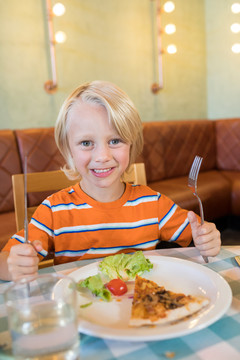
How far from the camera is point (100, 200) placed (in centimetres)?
124

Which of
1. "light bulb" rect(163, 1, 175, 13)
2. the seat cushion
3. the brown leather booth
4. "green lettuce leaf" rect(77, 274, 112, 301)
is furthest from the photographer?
"light bulb" rect(163, 1, 175, 13)

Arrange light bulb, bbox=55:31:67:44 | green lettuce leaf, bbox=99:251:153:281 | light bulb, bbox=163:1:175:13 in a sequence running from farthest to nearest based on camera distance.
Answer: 1. light bulb, bbox=163:1:175:13
2. light bulb, bbox=55:31:67:44
3. green lettuce leaf, bbox=99:251:153:281

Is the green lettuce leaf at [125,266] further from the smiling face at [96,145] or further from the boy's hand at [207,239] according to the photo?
the smiling face at [96,145]

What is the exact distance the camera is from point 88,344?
1.80 ft

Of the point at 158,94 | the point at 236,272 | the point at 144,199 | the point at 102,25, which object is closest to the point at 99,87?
the point at 144,199

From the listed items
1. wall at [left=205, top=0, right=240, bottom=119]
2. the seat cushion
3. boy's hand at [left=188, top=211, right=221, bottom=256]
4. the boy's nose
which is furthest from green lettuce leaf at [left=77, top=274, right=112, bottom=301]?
wall at [left=205, top=0, right=240, bottom=119]

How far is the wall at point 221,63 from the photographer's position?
155 inches

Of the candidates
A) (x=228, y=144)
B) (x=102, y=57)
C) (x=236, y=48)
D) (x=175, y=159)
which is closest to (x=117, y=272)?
(x=175, y=159)

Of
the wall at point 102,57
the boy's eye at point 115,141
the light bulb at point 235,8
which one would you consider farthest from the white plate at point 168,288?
the light bulb at point 235,8

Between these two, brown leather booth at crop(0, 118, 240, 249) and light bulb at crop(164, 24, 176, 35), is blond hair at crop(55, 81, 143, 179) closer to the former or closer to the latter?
brown leather booth at crop(0, 118, 240, 249)

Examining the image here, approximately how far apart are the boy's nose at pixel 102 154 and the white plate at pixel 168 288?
0.37 m

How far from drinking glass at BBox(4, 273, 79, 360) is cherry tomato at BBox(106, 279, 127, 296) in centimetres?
21

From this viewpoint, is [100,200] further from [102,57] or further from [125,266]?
Answer: [102,57]

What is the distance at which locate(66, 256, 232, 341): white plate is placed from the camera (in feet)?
1.73
